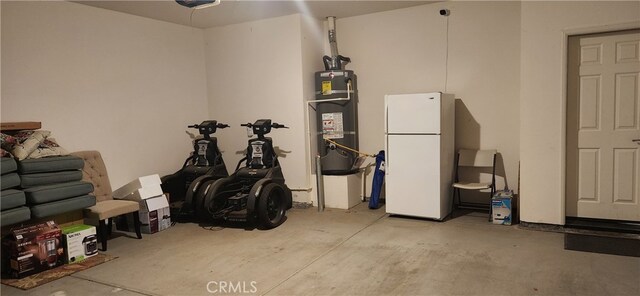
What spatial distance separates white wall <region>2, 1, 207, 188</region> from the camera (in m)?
4.41

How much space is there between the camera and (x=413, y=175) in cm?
499

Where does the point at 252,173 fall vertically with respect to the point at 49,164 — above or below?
below

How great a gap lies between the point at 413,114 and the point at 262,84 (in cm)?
231

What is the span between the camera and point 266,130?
18.2 feet

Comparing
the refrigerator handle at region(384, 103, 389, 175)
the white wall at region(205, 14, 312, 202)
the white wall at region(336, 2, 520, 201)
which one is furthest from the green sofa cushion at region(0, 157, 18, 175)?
the white wall at region(336, 2, 520, 201)

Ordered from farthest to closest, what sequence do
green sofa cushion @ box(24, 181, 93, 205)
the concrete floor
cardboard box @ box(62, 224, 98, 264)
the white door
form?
the white door < cardboard box @ box(62, 224, 98, 264) < green sofa cushion @ box(24, 181, 93, 205) < the concrete floor

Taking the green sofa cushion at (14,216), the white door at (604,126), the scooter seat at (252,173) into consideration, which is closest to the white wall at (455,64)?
the white door at (604,126)

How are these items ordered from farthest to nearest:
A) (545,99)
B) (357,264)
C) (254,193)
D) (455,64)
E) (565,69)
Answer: (455,64) → (254,193) → (545,99) → (565,69) → (357,264)

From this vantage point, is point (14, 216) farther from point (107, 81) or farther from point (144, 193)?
point (107, 81)

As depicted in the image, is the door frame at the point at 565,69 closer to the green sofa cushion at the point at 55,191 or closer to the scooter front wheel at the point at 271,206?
the scooter front wheel at the point at 271,206

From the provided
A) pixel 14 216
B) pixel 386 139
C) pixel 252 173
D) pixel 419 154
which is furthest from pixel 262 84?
pixel 14 216

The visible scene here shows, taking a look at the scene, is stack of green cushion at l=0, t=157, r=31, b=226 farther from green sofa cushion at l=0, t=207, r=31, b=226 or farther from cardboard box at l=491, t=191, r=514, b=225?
cardboard box at l=491, t=191, r=514, b=225

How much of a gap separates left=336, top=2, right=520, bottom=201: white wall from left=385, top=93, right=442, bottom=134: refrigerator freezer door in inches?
31.5

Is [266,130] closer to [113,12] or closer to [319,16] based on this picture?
[319,16]
